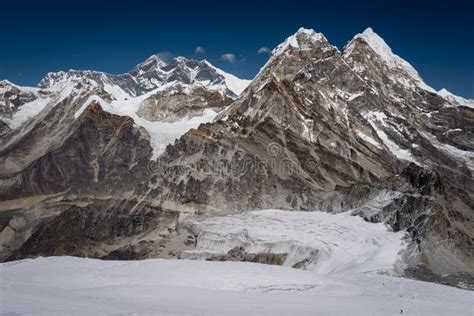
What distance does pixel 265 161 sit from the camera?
294ft

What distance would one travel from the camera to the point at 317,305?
65.9ft

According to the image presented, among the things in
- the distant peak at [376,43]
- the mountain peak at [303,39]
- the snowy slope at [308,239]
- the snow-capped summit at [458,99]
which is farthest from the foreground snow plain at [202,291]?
the snow-capped summit at [458,99]

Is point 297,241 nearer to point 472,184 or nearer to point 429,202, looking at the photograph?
point 429,202

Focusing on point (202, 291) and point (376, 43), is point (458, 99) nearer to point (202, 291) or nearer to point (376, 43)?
point (376, 43)

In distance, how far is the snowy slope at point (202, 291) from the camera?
60.5ft

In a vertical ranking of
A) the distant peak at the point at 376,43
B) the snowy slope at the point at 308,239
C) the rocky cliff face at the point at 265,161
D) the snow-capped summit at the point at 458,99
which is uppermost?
the distant peak at the point at 376,43

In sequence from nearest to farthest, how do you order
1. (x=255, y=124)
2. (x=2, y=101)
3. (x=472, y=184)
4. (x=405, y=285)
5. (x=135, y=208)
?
(x=405, y=285) < (x=135, y=208) < (x=255, y=124) < (x=472, y=184) < (x=2, y=101)

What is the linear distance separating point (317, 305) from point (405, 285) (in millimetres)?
5585

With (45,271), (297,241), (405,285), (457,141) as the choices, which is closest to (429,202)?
(297,241)

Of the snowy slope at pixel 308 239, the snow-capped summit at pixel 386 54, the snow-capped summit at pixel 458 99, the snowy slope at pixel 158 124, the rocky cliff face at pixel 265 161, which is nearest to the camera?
the snowy slope at pixel 308 239

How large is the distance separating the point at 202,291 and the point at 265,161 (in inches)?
2683

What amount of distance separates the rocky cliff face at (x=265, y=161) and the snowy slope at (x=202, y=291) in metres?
17.1

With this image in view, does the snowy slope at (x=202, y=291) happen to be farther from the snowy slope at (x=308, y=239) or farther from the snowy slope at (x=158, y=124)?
the snowy slope at (x=158, y=124)

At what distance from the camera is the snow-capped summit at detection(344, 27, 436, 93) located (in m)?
145
